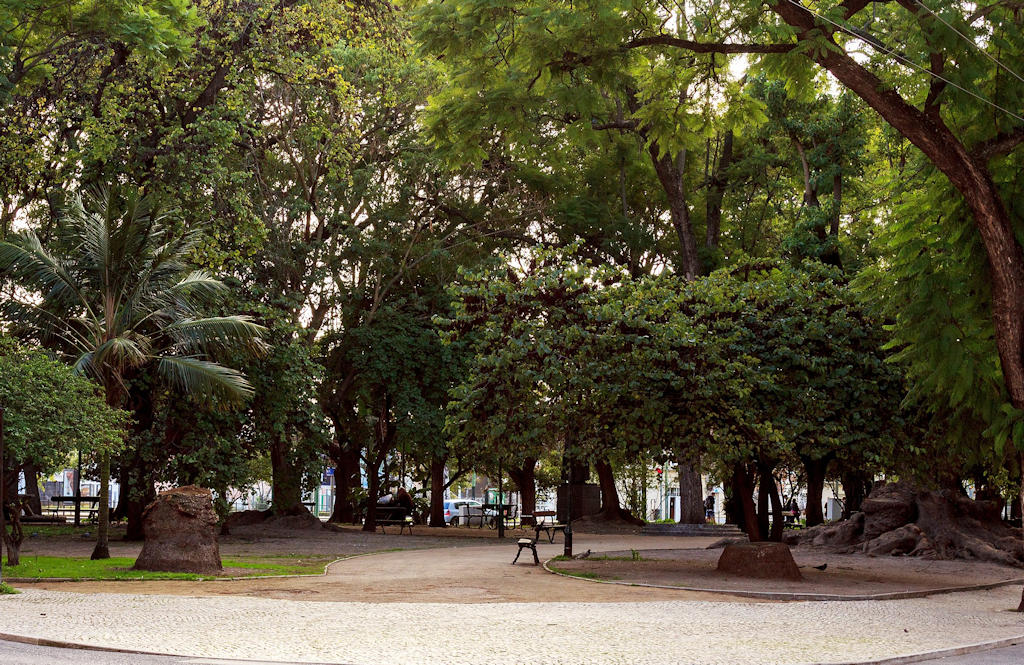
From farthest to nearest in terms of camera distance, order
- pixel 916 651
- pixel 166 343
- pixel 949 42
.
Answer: pixel 166 343
pixel 949 42
pixel 916 651

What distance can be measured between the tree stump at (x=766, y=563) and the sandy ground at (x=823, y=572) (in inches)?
10.6

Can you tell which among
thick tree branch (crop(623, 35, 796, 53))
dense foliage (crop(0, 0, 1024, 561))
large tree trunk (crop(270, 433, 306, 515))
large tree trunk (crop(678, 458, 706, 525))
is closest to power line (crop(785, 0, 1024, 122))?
dense foliage (crop(0, 0, 1024, 561))

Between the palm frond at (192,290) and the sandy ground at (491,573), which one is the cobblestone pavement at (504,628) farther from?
the palm frond at (192,290)

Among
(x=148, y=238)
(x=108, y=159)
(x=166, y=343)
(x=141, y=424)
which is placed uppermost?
(x=108, y=159)

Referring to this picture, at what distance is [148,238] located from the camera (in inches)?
797

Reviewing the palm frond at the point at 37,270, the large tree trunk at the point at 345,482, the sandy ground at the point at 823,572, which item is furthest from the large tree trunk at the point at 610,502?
the palm frond at the point at 37,270

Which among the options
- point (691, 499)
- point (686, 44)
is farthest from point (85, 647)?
point (691, 499)

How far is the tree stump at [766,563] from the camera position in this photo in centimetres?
1602

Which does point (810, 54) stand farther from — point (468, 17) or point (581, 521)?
point (581, 521)

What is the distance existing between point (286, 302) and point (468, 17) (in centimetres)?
1542

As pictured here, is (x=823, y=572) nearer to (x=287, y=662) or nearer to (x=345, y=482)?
(x=287, y=662)

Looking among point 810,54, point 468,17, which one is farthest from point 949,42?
point 468,17

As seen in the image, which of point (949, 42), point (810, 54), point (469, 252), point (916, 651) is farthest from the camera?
point (469, 252)

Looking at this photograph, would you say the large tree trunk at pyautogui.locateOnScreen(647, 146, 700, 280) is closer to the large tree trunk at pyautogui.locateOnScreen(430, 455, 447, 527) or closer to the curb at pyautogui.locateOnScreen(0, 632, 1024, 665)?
the large tree trunk at pyautogui.locateOnScreen(430, 455, 447, 527)
